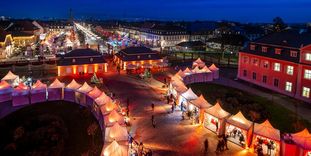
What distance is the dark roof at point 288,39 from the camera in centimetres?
4322

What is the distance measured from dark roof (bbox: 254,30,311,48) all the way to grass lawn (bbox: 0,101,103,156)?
31.6 metres

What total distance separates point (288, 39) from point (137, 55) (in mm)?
29893

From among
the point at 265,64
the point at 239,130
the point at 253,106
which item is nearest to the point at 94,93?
the point at 239,130

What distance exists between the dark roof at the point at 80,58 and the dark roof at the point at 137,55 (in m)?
5.61

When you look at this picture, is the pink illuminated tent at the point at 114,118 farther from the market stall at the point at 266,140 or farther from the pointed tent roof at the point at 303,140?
the pointed tent roof at the point at 303,140

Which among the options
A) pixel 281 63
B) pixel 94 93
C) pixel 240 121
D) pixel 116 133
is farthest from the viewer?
pixel 281 63

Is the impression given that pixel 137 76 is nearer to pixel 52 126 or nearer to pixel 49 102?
pixel 49 102

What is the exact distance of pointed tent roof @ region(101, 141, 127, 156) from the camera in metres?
22.5

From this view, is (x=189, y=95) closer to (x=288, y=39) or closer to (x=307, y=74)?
(x=307, y=74)

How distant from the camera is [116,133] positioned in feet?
83.6

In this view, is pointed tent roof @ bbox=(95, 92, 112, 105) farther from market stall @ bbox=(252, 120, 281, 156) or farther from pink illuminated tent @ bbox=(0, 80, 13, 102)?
market stall @ bbox=(252, 120, 281, 156)

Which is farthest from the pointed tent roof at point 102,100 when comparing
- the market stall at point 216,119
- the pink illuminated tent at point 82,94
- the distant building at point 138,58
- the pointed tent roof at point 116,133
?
the distant building at point 138,58

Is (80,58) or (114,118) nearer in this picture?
(114,118)

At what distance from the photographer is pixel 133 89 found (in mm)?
45719
